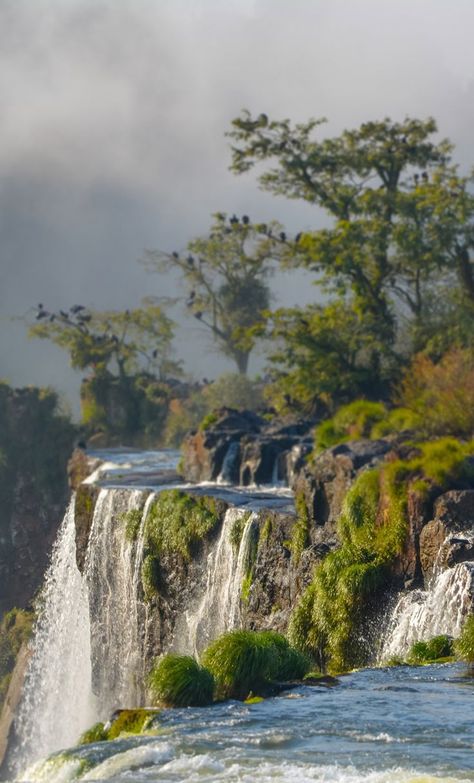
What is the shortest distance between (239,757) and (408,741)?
1977 millimetres

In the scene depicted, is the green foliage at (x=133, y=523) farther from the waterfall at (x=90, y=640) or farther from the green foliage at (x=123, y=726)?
the green foliage at (x=123, y=726)

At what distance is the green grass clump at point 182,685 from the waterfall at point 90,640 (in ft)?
58.2

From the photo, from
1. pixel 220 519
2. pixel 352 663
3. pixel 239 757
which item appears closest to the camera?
pixel 239 757

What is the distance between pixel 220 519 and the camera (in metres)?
30.0

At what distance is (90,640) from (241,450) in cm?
798

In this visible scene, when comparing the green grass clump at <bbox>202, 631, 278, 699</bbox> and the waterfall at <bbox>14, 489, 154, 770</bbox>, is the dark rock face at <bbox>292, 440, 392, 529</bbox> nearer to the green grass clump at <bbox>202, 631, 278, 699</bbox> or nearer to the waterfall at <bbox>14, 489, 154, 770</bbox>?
the waterfall at <bbox>14, 489, 154, 770</bbox>

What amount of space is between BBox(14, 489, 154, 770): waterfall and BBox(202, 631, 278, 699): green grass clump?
17045 mm

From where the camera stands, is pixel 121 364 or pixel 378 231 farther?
pixel 121 364

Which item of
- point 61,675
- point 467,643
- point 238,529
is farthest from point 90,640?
point 467,643

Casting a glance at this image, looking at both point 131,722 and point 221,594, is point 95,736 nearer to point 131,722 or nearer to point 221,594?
point 131,722

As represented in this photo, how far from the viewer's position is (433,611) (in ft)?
65.6

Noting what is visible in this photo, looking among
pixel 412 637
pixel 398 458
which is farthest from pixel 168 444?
pixel 412 637

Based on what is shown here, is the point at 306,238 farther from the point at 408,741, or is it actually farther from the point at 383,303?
the point at 408,741

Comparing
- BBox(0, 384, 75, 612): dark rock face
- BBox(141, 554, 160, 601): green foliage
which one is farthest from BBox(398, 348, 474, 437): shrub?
BBox(0, 384, 75, 612): dark rock face
